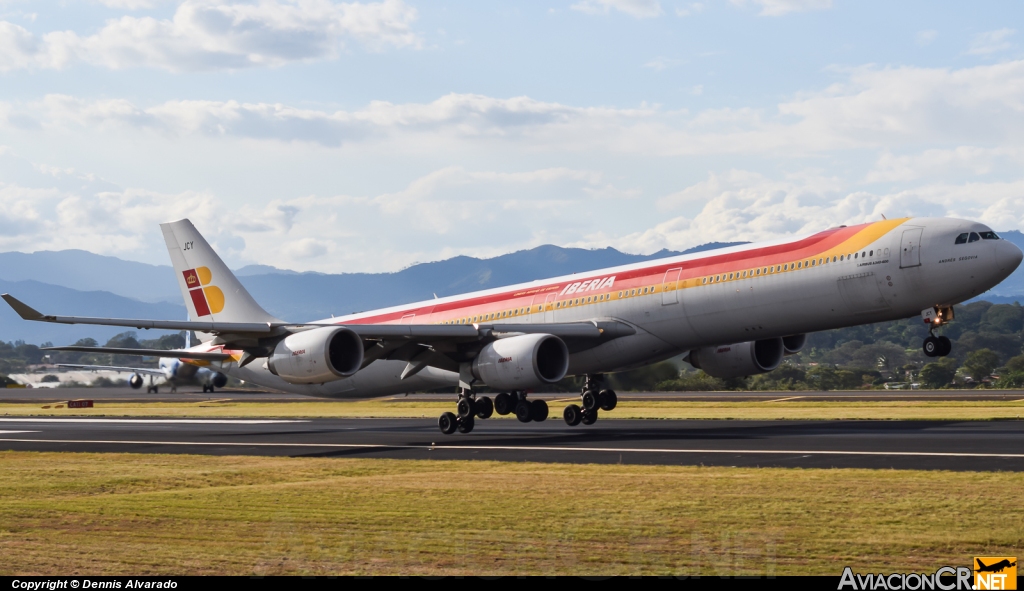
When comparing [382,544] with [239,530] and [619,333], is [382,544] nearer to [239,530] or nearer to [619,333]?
[239,530]

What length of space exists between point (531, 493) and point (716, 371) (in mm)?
21785

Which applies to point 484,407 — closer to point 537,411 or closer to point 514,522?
point 537,411

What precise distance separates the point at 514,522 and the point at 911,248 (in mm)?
19578

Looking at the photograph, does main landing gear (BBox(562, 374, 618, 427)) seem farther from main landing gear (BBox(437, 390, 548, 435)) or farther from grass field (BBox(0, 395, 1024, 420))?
grass field (BBox(0, 395, 1024, 420))

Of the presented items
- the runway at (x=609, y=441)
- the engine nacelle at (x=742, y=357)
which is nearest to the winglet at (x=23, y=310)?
the runway at (x=609, y=441)

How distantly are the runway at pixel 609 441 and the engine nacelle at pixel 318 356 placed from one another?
2141 millimetres

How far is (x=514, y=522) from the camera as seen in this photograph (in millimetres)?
14492

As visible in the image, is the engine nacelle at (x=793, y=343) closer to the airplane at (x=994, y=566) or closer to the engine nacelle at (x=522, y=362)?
the engine nacelle at (x=522, y=362)

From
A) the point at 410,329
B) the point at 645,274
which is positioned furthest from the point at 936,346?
the point at 410,329

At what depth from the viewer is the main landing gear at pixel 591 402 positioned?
36.8 m

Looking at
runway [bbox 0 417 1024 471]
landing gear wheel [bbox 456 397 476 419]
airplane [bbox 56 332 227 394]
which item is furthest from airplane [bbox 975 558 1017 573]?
airplane [bbox 56 332 227 394]

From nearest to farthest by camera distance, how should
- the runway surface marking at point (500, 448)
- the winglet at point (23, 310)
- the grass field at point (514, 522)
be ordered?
the grass field at point (514, 522) → the runway surface marking at point (500, 448) → the winglet at point (23, 310)

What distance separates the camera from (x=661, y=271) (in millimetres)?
34781

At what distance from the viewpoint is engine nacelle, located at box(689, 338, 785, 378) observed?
3759 centimetres
